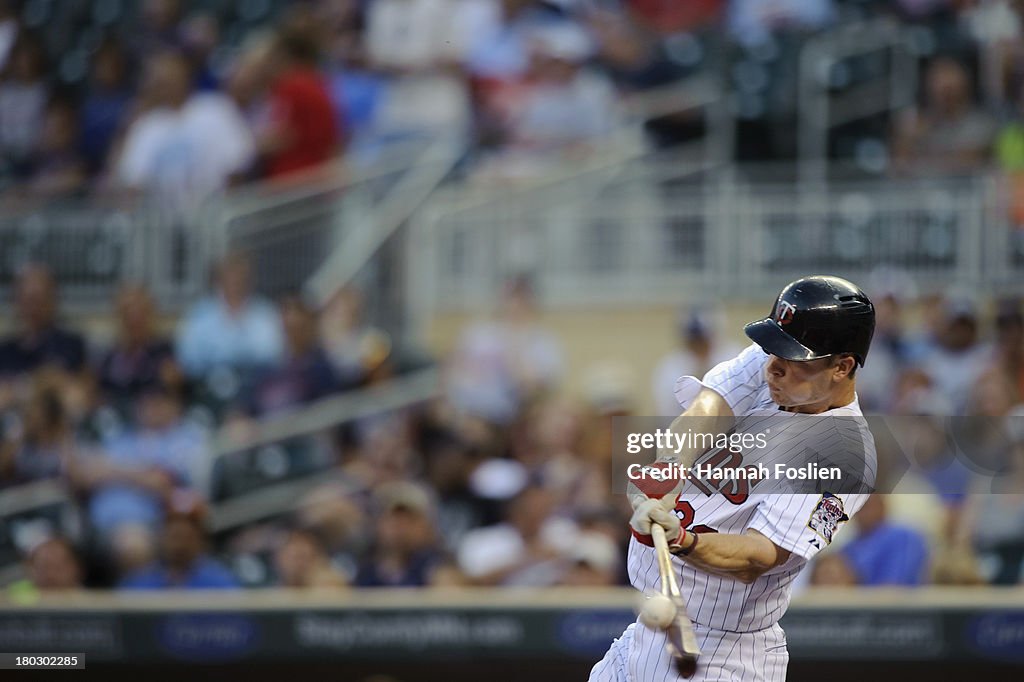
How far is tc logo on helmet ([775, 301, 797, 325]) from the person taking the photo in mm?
3510

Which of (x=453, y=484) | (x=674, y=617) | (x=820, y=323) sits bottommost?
(x=453, y=484)

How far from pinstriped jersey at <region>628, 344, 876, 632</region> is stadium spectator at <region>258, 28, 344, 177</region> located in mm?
5657

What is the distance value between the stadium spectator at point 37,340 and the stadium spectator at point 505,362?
210cm

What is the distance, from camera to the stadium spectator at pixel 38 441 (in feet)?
24.9

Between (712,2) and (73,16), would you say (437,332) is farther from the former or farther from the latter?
(73,16)

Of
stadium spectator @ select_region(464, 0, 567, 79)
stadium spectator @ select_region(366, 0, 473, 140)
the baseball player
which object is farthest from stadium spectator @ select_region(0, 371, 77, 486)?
the baseball player

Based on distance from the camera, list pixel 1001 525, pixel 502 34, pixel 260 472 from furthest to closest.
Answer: pixel 502 34 < pixel 260 472 < pixel 1001 525

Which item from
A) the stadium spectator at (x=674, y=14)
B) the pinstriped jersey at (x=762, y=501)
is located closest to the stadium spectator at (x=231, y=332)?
the stadium spectator at (x=674, y=14)

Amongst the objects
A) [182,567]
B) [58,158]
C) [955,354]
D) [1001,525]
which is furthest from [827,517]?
[58,158]

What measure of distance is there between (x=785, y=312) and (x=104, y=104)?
23.2ft

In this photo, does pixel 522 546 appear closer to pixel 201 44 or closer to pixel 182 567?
pixel 182 567

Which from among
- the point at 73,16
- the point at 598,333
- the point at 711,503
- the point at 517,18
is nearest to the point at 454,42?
the point at 517,18

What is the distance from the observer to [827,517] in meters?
3.47

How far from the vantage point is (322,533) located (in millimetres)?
7039
